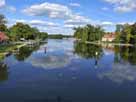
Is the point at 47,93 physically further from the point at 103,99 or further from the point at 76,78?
the point at 76,78

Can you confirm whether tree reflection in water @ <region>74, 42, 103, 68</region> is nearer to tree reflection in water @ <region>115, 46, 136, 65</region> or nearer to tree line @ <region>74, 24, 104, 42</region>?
tree reflection in water @ <region>115, 46, 136, 65</region>

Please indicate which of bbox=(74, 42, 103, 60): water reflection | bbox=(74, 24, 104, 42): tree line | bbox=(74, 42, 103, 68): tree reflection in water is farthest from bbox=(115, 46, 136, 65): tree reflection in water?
bbox=(74, 24, 104, 42): tree line

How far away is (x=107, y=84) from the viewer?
25859 millimetres

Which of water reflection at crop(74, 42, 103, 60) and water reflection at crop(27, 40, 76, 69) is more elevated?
water reflection at crop(27, 40, 76, 69)

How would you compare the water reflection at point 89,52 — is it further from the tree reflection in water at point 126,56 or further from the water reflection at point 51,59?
the tree reflection in water at point 126,56

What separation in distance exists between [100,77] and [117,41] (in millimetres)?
117091

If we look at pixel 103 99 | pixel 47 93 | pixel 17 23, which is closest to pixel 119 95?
pixel 103 99

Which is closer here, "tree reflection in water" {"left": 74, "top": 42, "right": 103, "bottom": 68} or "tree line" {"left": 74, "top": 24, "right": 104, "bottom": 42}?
"tree reflection in water" {"left": 74, "top": 42, "right": 103, "bottom": 68}

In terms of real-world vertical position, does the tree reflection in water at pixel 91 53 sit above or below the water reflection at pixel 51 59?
below

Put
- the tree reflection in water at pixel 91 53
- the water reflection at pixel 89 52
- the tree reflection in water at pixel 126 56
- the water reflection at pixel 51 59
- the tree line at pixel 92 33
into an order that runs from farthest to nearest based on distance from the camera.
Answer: the tree line at pixel 92 33 < the water reflection at pixel 89 52 < the tree reflection in water at pixel 91 53 < the tree reflection in water at pixel 126 56 < the water reflection at pixel 51 59

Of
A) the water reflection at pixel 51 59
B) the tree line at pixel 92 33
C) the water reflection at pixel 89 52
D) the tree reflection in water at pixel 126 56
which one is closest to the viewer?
the water reflection at pixel 51 59

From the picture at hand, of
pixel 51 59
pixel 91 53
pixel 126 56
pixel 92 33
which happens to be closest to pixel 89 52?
pixel 91 53

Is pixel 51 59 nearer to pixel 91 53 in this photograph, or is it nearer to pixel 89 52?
pixel 91 53

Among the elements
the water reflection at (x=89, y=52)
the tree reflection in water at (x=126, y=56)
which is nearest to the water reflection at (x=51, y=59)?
the water reflection at (x=89, y=52)
